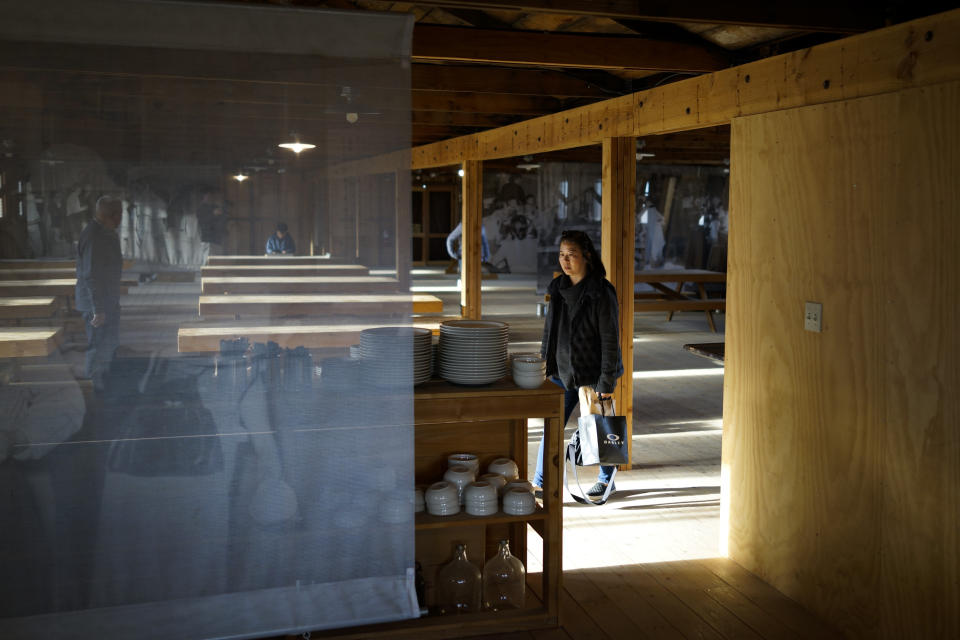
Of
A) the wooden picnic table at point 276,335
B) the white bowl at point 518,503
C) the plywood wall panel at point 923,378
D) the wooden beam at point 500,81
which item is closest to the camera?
the wooden picnic table at point 276,335

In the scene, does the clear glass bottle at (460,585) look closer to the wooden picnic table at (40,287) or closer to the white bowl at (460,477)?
the white bowl at (460,477)

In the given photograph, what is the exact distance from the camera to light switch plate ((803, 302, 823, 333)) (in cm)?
353

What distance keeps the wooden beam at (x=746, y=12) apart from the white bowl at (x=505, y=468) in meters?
1.76

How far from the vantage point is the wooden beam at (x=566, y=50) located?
4215mm

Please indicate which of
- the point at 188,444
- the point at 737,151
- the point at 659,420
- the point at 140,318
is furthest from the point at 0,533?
A: the point at 659,420

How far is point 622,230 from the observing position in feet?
18.1

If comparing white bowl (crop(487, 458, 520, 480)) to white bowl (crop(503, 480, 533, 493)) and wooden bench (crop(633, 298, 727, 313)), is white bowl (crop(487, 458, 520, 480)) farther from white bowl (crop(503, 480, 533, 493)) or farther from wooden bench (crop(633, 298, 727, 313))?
wooden bench (crop(633, 298, 727, 313))

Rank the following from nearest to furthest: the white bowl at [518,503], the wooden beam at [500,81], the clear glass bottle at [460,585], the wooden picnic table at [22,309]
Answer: the wooden picnic table at [22,309], the white bowl at [518,503], the clear glass bottle at [460,585], the wooden beam at [500,81]

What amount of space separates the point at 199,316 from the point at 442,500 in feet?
3.68

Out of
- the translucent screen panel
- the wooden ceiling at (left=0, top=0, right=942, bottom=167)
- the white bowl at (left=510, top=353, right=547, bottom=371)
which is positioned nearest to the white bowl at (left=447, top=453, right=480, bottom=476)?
the white bowl at (left=510, top=353, right=547, bottom=371)

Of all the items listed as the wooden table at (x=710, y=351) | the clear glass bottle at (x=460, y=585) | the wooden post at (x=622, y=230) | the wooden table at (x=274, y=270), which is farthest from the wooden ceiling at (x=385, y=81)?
the wooden table at (x=710, y=351)

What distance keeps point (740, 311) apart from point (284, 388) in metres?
2.30

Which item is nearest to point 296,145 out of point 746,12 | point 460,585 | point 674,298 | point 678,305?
point 460,585

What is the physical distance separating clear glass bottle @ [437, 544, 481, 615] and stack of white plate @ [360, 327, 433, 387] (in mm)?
861
